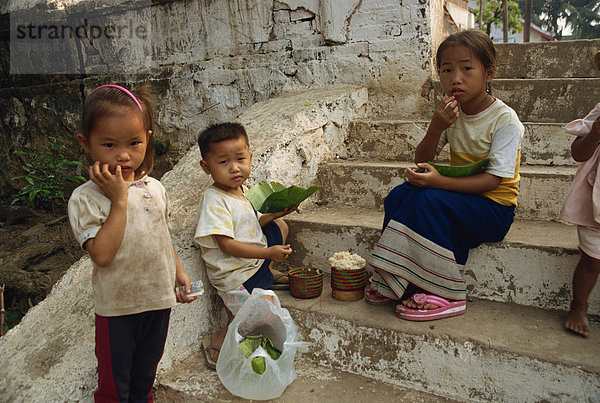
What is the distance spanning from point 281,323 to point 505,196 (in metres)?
1.16

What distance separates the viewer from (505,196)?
81.0 inches

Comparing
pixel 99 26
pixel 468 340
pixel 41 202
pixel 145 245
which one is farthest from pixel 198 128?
pixel 468 340

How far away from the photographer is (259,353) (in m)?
1.79

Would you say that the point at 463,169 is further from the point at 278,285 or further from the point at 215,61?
the point at 215,61

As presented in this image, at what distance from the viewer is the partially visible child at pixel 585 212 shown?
1.77 metres

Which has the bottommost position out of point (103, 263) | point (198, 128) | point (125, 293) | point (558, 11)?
point (125, 293)

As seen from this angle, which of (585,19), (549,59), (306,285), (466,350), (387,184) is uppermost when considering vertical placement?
(585,19)

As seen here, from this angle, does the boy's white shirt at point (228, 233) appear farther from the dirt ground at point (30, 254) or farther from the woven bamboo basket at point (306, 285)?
the dirt ground at point (30, 254)

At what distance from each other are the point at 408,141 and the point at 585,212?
4.73 ft

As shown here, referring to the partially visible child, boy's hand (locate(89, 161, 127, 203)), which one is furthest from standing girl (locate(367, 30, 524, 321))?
boy's hand (locate(89, 161, 127, 203))

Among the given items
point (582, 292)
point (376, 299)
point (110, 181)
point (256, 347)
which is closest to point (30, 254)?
point (256, 347)

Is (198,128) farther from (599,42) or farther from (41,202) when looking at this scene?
(599,42)

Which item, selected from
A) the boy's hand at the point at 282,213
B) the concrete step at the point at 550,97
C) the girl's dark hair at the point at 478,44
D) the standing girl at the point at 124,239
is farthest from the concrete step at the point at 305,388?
the concrete step at the point at 550,97

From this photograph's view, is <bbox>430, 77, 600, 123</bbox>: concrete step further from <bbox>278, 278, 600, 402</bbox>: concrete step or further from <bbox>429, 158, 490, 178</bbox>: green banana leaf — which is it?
<bbox>278, 278, 600, 402</bbox>: concrete step
